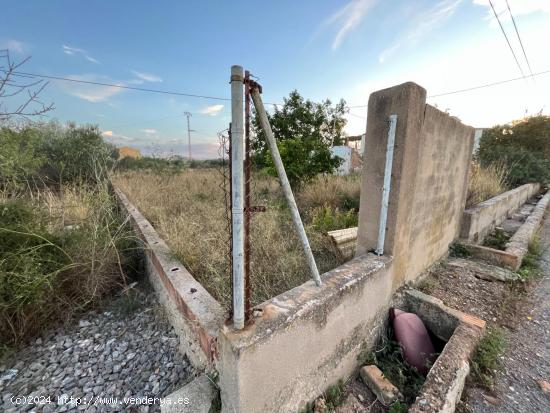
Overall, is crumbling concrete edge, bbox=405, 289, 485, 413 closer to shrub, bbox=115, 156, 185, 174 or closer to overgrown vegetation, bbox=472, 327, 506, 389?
overgrown vegetation, bbox=472, 327, 506, 389

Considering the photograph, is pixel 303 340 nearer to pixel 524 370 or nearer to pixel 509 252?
pixel 524 370

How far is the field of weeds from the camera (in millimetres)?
2455

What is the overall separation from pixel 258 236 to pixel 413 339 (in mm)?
2104

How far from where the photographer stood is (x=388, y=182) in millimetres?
1969

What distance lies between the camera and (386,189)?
78.0 inches

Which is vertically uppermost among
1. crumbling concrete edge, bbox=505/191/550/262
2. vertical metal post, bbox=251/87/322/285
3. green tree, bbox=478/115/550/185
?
green tree, bbox=478/115/550/185

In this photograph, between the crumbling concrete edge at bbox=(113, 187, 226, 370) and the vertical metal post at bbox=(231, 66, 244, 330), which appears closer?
the vertical metal post at bbox=(231, 66, 244, 330)

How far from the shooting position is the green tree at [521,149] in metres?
9.27

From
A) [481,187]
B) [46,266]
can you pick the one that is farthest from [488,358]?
[481,187]

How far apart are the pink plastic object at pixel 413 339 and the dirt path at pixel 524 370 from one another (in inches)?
13.4

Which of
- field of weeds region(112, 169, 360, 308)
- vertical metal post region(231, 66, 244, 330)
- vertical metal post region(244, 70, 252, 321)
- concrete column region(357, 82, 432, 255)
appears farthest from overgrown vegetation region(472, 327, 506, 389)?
vertical metal post region(231, 66, 244, 330)

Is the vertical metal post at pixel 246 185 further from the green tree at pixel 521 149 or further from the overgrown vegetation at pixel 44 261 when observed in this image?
the green tree at pixel 521 149

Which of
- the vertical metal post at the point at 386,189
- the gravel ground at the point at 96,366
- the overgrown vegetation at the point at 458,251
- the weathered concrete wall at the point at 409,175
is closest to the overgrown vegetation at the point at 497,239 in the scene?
the overgrown vegetation at the point at 458,251

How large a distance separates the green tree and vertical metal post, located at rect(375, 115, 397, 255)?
10023mm
